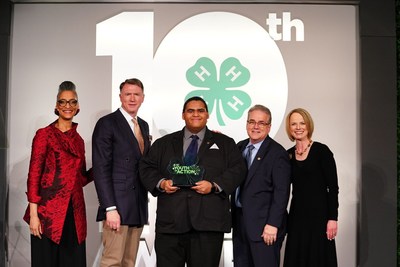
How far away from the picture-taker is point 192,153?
10.8ft

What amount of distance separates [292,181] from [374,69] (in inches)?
67.0

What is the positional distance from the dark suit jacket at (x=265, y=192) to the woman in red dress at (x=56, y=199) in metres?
1.12

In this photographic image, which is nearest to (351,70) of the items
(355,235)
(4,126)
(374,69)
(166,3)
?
(374,69)

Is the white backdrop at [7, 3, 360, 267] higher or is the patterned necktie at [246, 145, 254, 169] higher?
the white backdrop at [7, 3, 360, 267]

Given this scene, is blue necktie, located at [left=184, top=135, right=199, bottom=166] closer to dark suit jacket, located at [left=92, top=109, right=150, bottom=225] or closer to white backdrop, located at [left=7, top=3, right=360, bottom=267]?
dark suit jacket, located at [left=92, top=109, right=150, bottom=225]

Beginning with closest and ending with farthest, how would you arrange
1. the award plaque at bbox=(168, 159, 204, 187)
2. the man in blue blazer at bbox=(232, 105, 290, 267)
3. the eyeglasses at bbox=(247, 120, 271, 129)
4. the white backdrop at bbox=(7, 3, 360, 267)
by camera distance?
the award plaque at bbox=(168, 159, 204, 187)
the man in blue blazer at bbox=(232, 105, 290, 267)
the eyeglasses at bbox=(247, 120, 271, 129)
the white backdrop at bbox=(7, 3, 360, 267)

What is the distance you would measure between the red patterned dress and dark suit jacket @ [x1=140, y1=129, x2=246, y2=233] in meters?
0.49

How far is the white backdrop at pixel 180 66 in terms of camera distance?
183 inches

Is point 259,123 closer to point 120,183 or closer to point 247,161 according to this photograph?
→ point 247,161

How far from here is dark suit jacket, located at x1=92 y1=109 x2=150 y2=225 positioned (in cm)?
339

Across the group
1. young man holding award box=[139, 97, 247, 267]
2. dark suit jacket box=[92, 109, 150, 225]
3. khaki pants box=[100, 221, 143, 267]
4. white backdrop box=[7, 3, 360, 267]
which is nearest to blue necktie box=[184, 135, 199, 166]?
young man holding award box=[139, 97, 247, 267]

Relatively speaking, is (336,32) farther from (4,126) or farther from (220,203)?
(4,126)

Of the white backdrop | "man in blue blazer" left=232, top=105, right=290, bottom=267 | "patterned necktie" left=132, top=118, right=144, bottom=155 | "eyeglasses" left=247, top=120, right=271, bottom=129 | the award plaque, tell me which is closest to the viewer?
the award plaque

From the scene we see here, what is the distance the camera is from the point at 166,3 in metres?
4.72
